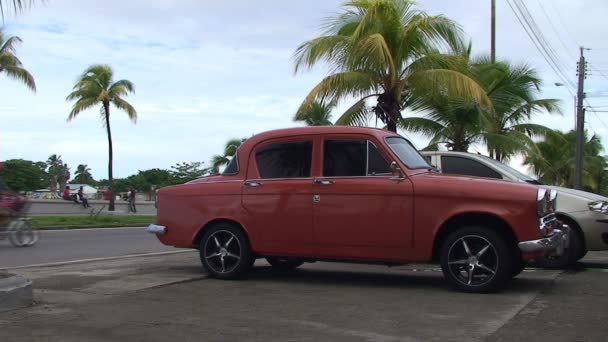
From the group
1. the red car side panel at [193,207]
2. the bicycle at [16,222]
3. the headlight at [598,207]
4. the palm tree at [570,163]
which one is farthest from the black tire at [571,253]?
the palm tree at [570,163]

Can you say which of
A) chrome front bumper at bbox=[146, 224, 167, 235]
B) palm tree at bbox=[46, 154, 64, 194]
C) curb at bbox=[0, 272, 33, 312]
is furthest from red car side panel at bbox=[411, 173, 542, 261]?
palm tree at bbox=[46, 154, 64, 194]

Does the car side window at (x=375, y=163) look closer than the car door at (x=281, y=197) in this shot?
Yes

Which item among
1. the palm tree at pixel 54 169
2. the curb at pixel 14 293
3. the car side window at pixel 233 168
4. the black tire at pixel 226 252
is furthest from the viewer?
the palm tree at pixel 54 169

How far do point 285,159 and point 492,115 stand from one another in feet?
42.2

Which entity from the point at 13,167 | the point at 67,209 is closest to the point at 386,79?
the point at 67,209

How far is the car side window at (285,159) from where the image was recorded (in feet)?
26.0

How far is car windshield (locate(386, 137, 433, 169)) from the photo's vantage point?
765 centimetres

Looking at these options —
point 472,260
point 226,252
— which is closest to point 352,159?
point 472,260

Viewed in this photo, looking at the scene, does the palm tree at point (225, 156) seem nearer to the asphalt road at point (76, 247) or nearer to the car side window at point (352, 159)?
the asphalt road at point (76, 247)

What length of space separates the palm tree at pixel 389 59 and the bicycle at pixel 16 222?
674 cm

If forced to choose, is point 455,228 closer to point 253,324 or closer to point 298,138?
point 298,138

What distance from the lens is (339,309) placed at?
6.28m

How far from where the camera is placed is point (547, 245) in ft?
22.6

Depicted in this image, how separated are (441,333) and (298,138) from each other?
11.2 feet
